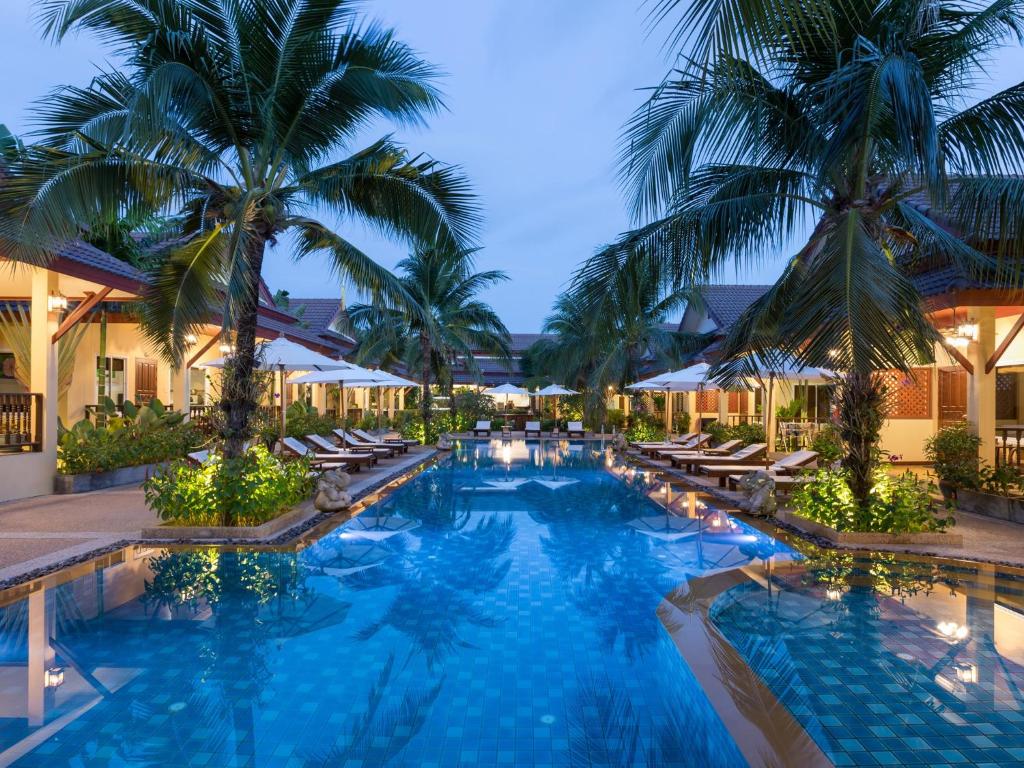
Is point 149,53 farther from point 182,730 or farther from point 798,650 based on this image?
point 798,650

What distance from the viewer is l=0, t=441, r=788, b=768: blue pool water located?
374cm

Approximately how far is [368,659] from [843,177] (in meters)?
6.50

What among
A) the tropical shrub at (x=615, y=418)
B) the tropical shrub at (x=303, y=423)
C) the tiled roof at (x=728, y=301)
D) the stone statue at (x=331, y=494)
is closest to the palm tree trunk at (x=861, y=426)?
the stone statue at (x=331, y=494)

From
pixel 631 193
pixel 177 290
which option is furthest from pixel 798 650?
pixel 177 290

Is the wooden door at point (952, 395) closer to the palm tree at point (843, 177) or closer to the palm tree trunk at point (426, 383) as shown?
the palm tree at point (843, 177)

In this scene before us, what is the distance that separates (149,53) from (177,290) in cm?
267

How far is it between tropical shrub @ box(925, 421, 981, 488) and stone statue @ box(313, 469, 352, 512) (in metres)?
9.15

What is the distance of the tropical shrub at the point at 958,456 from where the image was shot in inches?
417

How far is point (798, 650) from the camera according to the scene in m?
5.14

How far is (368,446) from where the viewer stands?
18203mm

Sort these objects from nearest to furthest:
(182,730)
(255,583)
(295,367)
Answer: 1. (182,730)
2. (255,583)
3. (295,367)

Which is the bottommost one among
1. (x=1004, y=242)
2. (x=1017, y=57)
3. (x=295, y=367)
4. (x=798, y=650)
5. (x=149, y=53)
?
(x=798, y=650)

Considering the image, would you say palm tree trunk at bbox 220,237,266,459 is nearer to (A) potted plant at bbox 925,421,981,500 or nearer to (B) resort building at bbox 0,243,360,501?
(B) resort building at bbox 0,243,360,501

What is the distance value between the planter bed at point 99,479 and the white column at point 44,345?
55 centimetres
